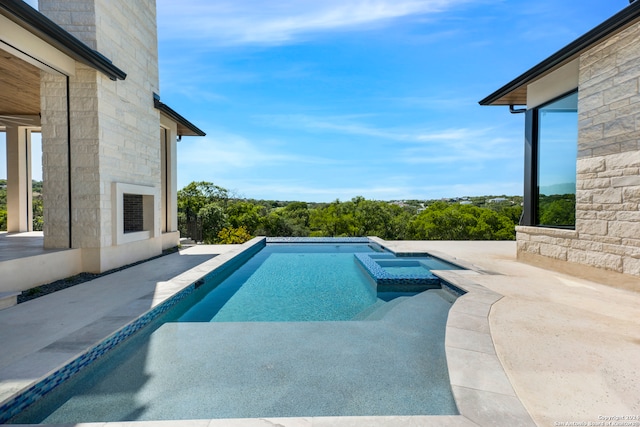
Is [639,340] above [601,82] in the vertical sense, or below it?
below

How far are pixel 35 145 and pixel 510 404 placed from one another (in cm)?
1420

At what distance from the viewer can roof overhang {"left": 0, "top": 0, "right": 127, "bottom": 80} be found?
12.6ft

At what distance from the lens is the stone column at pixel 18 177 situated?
973 centimetres

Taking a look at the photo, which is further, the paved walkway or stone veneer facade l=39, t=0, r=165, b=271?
stone veneer facade l=39, t=0, r=165, b=271

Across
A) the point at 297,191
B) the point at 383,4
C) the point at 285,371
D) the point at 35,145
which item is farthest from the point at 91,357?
the point at 297,191

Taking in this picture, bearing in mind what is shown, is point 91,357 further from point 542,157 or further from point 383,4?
point 383,4

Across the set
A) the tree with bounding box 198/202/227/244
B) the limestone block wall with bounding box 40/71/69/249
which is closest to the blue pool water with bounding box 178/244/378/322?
the limestone block wall with bounding box 40/71/69/249

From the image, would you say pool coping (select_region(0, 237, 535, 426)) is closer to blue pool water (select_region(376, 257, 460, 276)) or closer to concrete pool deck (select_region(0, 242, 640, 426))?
concrete pool deck (select_region(0, 242, 640, 426))

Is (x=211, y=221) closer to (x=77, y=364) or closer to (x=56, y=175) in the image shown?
(x=56, y=175)

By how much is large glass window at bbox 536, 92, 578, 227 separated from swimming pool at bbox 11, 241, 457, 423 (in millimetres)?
4330

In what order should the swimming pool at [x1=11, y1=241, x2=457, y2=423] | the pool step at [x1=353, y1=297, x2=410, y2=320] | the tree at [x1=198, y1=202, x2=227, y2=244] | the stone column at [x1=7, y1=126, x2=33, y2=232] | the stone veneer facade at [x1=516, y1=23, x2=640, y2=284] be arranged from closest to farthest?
1. the swimming pool at [x1=11, y1=241, x2=457, y2=423]
2. the pool step at [x1=353, y1=297, x2=410, y2=320]
3. the stone veneer facade at [x1=516, y1=23, x2=640, y2=284]
4. the stone column at [x1=7, y1=126, x2=33, y2=232]
5. the tree at [x1=198, y1=202, x2=227, y2=244]

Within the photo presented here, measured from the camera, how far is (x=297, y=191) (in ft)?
150

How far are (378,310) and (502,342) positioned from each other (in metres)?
1.86

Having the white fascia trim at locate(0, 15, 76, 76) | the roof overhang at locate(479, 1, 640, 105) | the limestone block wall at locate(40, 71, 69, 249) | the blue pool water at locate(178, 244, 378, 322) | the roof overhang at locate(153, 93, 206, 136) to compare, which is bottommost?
the blue pool water at locate(178, 244, 378, 322)
